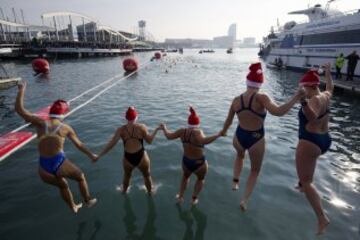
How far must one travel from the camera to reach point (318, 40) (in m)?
32.0

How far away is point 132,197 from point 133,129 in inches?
80.2

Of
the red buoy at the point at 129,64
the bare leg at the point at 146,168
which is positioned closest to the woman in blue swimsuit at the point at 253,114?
the bare leg at the point at 146,168

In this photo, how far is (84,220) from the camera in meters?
5.78

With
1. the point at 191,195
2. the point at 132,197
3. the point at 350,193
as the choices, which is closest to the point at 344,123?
the point at 350,193

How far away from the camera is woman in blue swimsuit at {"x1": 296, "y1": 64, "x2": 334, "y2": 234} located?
4371 millimetres

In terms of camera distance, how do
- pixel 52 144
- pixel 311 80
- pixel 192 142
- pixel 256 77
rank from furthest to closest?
1. pixel 192 142
2. pixel 52 144
3. pixel 256 77
4. pixel 311 80

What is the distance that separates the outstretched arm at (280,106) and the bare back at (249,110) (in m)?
0.14

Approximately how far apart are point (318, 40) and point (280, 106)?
1313 inches

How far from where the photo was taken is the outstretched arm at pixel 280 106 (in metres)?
4.03

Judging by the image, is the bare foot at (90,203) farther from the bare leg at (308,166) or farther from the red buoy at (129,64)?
the red buoy at (129,64)

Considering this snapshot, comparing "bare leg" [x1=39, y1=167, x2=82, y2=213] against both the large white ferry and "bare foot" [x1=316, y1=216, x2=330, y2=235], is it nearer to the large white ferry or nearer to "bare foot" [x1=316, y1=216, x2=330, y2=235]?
"bare foot" [x1=316, y1=216, x2=330, y2=235]

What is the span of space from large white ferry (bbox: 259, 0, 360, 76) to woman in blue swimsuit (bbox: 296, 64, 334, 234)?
80.7 feet

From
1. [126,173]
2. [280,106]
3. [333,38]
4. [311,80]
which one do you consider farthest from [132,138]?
[333,38]

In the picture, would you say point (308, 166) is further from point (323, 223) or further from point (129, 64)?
point (129, 64)
